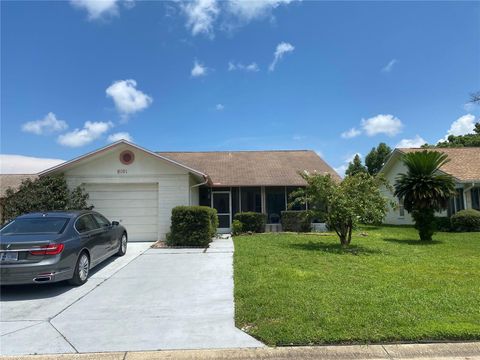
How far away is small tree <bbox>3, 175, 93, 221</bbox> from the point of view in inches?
570

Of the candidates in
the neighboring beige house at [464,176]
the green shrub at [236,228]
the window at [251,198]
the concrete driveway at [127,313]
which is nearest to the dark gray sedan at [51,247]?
the concrete driveway at [127,313]

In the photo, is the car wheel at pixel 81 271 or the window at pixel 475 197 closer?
the car wheel at pixel 81 271

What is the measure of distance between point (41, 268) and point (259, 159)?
19.5m

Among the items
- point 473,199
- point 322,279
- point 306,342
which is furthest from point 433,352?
point 473,199

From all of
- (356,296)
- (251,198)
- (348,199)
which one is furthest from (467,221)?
(356,296)

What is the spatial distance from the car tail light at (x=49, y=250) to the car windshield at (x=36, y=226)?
595 millimetres

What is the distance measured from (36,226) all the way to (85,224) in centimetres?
106

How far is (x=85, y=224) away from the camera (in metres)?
9.12

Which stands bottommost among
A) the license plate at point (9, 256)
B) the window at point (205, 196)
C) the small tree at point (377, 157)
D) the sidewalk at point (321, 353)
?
the sidewalk at point (321, 353)

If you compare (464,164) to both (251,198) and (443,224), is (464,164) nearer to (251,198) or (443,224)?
(443,224)

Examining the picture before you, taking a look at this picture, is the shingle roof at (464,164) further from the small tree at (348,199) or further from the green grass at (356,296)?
the green grass at (356,296)

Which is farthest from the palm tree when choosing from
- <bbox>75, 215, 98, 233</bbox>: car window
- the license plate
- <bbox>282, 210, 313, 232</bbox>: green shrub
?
the license plate

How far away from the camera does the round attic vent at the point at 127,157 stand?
15711 mm

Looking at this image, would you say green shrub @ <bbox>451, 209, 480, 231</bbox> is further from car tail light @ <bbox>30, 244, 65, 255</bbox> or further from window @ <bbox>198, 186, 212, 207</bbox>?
car tail light @ <bbox>30, 244, 65, 255</bbox>
